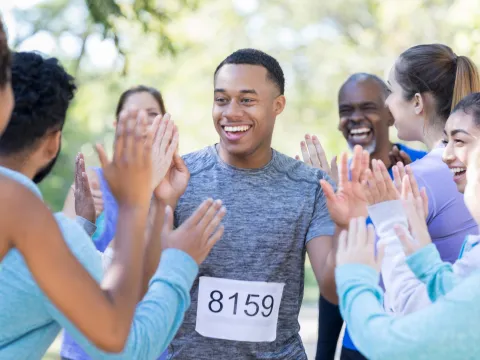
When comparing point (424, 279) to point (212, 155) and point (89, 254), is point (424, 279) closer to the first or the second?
point (89, 254)

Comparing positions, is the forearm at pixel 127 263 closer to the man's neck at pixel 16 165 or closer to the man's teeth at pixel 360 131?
the man's neck at pixel 16 165

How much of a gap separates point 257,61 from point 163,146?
133 cm

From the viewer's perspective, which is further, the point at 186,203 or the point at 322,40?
the point at 322,40

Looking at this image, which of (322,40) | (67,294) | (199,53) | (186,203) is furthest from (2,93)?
(322,40)

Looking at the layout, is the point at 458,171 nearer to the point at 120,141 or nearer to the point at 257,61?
the point at 257,61

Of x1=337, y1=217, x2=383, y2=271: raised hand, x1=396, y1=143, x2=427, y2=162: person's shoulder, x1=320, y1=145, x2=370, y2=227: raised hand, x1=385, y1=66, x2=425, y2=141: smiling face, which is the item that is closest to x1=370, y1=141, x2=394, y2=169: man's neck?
x1=396, y1=143, x2=427, y2=162: person's shoulder

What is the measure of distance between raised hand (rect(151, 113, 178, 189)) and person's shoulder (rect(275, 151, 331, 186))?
1.05 m

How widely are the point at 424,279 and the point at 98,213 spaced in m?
2.26

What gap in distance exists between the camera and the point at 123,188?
2.48 m

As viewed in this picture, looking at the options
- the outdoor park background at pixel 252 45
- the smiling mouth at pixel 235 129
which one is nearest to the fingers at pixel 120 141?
the smiling mouth at pixel 235 129

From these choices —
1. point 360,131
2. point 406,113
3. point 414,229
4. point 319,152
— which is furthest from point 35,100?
point 360,131

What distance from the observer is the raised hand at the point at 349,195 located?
11.5 feet

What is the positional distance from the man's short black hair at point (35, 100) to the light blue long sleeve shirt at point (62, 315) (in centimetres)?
23

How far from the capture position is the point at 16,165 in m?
2.69
